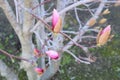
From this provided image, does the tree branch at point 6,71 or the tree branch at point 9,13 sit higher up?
the tree branch at point 9,13

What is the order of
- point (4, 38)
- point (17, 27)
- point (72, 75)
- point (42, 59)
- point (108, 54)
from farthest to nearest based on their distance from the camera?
point (4, 38), point (108, 54), point (72, 75), point (42, 59), point (17, 27)

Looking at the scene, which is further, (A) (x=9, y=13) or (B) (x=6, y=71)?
(B) (x=6, y=71)

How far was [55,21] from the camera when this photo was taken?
33.6 inches

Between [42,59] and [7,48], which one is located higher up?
[42,59]

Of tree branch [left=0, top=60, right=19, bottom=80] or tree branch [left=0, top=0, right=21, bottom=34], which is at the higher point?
tree branch [left=0, top=0, right=21, bottom=34]

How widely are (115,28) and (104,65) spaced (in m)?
0.56

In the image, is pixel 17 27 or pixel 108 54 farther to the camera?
pixel 108 54

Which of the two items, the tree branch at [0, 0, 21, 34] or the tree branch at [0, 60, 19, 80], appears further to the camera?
the tree branch at [0, 60, 19, 80]

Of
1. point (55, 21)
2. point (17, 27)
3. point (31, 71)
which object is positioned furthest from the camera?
point (31, 71)

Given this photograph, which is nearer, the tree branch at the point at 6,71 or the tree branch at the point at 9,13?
the tree branch at the point at 9,13

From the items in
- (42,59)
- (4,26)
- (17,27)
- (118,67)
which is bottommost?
(118,67)

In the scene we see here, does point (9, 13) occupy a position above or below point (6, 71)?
above

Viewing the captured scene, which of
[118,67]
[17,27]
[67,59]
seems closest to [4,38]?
[67,59]

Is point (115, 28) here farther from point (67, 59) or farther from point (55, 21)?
point (55, 21)
